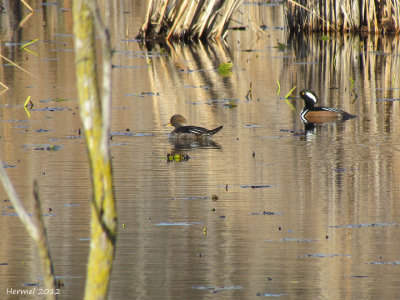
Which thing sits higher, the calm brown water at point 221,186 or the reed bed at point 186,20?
the reed bed at point 186,20

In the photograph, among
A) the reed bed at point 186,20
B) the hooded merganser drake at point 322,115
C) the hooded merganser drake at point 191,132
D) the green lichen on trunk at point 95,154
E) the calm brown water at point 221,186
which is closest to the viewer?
the green lichen on trunk at point 95,154

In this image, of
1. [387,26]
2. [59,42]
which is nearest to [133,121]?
[59,42]

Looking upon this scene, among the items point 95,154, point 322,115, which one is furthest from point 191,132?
point 95,154

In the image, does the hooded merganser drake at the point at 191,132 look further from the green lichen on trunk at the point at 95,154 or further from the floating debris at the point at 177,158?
the green lichen on trunk at the point at 95,154

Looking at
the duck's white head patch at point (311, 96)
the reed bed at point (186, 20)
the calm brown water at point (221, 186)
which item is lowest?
the calm brown water at point (221, 186)

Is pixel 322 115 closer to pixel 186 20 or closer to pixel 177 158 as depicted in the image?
pixel 177 158

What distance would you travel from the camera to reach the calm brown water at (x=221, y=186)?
18.0 feet

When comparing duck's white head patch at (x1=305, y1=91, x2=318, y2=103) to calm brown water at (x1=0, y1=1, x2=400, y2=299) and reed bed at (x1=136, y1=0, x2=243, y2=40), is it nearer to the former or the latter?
calm brown water at (x1=0, y1=1, x2=400, y2=299)

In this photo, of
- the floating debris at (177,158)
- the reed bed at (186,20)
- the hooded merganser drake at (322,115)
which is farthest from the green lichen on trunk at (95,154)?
the reed bed at (186,20)

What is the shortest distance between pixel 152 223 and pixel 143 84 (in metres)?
9.34

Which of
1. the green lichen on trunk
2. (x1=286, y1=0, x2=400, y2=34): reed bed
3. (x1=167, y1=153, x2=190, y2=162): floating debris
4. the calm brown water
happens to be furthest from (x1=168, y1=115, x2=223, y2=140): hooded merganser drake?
(x1=286, y1=0, x2=400, y2=34): reed bed

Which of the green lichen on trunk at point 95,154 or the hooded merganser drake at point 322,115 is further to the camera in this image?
the hooded merganser drake at point 322,115

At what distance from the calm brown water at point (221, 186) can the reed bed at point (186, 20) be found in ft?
14.9

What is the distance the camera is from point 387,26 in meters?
26.2
